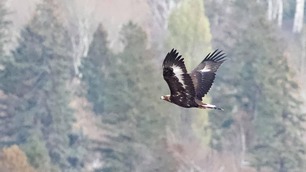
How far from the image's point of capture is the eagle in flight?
1442 cm

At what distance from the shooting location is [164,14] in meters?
63.6

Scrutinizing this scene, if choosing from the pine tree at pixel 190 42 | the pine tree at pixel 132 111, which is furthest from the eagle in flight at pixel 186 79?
the pine tree at pixel 190 42

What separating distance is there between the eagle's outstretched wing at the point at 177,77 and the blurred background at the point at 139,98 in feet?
73.8

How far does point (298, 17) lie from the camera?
66.3 metres

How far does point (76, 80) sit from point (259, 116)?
9.13 meters

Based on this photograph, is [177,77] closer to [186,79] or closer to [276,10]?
[186,79]

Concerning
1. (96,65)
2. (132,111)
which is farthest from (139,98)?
(96,65)

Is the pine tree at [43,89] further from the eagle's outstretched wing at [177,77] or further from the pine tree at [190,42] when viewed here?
the eagle's outstretched wing at [177,77]

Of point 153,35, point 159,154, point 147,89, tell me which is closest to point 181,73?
point 159,154

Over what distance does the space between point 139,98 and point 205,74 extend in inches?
1141

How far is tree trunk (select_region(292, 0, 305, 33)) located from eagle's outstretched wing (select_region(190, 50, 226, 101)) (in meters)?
48.0

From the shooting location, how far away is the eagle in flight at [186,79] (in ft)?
47.3

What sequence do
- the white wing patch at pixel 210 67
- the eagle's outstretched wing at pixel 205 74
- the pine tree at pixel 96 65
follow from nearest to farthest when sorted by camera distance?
the eagle's outstretched wing at pixel 205 74 < the white wing patch at pixel 210 67 < the pine tree at pixel 96 65

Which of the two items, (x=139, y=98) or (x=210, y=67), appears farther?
(x=139, y=98)
